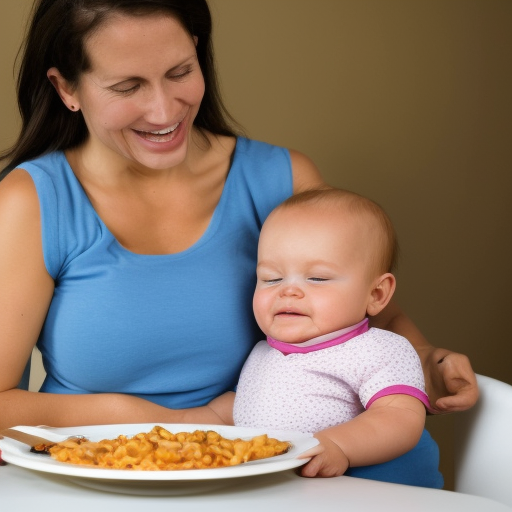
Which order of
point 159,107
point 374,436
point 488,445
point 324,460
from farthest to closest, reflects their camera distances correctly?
1. point 159,107
2. point 488,445
3. point 374,436
4. point 324,460

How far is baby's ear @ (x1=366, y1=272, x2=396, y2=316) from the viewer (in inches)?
60.0

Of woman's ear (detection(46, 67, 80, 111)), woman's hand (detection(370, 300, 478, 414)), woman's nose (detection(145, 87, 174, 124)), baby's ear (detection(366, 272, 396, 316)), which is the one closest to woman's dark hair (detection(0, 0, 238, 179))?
woman's ear (detection(46, 67, 80, 111))

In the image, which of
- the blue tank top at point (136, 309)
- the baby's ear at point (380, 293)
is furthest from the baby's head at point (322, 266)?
the blue tank top at point (136, 309)

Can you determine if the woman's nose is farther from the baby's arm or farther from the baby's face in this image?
the baby's arm

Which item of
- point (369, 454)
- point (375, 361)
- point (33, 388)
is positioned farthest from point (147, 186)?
point (33, 388)

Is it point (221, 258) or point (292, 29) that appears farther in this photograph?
point (292, 29)

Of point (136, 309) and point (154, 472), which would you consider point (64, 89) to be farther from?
point (154, 472)

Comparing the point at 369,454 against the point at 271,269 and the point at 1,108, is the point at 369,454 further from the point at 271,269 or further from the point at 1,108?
the point at 1,108

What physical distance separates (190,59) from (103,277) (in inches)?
15.7

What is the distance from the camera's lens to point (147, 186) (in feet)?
5.65

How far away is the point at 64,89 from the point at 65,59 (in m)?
0.07

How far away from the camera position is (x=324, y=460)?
1.10 metres

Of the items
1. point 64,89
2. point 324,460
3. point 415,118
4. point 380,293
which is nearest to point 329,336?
point 380,293

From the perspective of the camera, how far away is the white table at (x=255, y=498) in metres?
0.97
